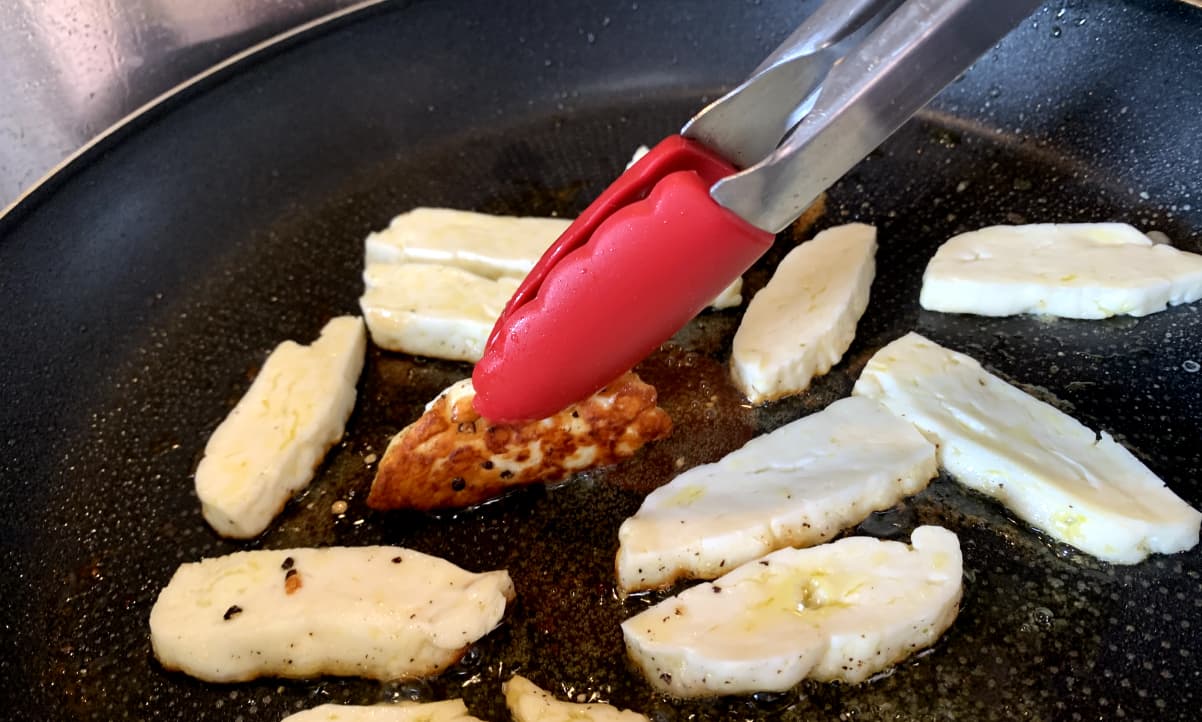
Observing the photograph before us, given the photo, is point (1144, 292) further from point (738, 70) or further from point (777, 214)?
point (738, 70)

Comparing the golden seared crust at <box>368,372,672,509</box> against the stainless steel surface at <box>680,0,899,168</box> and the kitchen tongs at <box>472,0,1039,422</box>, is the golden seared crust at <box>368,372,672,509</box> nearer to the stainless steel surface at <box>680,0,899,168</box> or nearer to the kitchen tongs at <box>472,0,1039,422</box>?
the kitchen tongs at <box>472,0,1039,422</box>

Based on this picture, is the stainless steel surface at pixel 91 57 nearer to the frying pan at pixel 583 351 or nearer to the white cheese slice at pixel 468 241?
the frying pan at pixel 583 351

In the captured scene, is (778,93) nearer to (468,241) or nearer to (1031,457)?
(1031,457)

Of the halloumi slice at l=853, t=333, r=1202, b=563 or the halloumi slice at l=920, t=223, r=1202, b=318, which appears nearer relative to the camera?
the halloumi slice at l=853, t=333, r=1202, b=563

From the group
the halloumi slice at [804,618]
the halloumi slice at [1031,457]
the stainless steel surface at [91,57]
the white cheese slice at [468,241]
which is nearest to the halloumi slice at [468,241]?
the white cheese slice at [468,241]

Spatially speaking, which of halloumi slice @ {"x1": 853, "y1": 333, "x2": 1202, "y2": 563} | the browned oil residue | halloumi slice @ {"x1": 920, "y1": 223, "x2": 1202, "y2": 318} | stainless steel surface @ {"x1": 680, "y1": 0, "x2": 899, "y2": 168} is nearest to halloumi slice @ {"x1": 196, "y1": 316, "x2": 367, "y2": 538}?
the browned oil residue

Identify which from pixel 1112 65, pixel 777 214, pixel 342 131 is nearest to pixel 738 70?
pixel 1112 65
